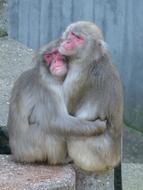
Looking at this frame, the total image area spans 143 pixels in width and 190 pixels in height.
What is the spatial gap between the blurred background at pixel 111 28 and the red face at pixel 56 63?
284 centimetres

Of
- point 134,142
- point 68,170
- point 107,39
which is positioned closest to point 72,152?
point 68,170

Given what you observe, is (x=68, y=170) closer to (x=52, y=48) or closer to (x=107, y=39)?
(x=52, y=48)

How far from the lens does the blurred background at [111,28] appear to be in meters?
8.79

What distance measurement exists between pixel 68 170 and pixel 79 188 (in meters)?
0.32

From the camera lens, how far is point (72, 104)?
527 cm

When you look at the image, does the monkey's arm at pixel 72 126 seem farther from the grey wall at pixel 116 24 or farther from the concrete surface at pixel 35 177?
the grey wall at pixel 116 24

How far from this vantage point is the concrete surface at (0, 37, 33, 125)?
6.69m

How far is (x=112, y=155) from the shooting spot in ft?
17.8

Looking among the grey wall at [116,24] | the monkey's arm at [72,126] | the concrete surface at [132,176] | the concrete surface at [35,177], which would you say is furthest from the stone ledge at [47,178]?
the grey wall at [116,24]

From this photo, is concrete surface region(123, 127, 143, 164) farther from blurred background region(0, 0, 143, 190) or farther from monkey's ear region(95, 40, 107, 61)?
monkey's ear region(95, 40, 107, 61)

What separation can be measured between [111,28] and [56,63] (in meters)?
3.96

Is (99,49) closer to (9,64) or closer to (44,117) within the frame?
(44,117)

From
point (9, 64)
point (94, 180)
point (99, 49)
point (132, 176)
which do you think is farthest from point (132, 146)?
point (99, 49)

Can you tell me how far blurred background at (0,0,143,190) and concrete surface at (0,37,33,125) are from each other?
0.48ft
